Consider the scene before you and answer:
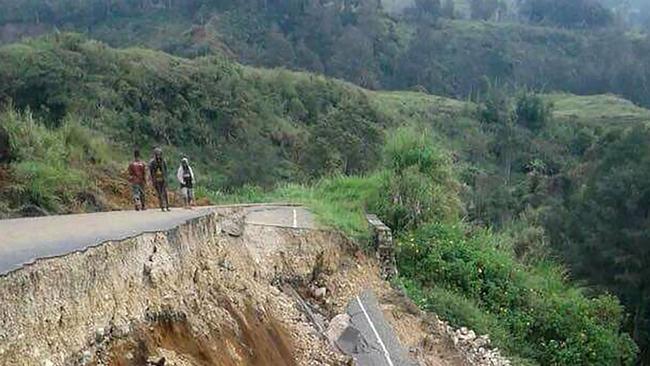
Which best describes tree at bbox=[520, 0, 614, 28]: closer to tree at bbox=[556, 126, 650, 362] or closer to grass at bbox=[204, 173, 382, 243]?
tree at bbox=[556, 126, 650, 362]

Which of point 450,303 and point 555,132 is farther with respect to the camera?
point 555,132

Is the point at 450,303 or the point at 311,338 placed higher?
the point at 311,338

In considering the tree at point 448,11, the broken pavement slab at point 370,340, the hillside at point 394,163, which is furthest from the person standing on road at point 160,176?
the tree at point 448,11

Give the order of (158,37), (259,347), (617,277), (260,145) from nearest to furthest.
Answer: (259,347), (617,277), (260,145), (158,37)

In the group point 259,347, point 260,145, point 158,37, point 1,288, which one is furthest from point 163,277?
point 158,37

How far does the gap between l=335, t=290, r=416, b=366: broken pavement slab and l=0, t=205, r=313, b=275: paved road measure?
3202mm

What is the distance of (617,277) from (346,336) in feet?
49.4

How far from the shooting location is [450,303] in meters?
15.7

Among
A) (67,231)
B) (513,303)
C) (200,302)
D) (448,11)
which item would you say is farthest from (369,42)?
(200,302)

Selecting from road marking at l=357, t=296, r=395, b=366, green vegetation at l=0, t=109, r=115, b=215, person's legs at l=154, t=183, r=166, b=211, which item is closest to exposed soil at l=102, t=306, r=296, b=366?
road marking at l=357, t=296, r=395, b=366

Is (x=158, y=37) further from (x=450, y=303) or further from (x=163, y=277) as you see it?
(x=163, y=277)

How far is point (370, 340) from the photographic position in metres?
13.0

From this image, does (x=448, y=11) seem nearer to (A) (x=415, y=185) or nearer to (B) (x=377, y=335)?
(A) (x=415, y=185)

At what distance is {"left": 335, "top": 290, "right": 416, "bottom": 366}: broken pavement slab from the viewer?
1252cm
